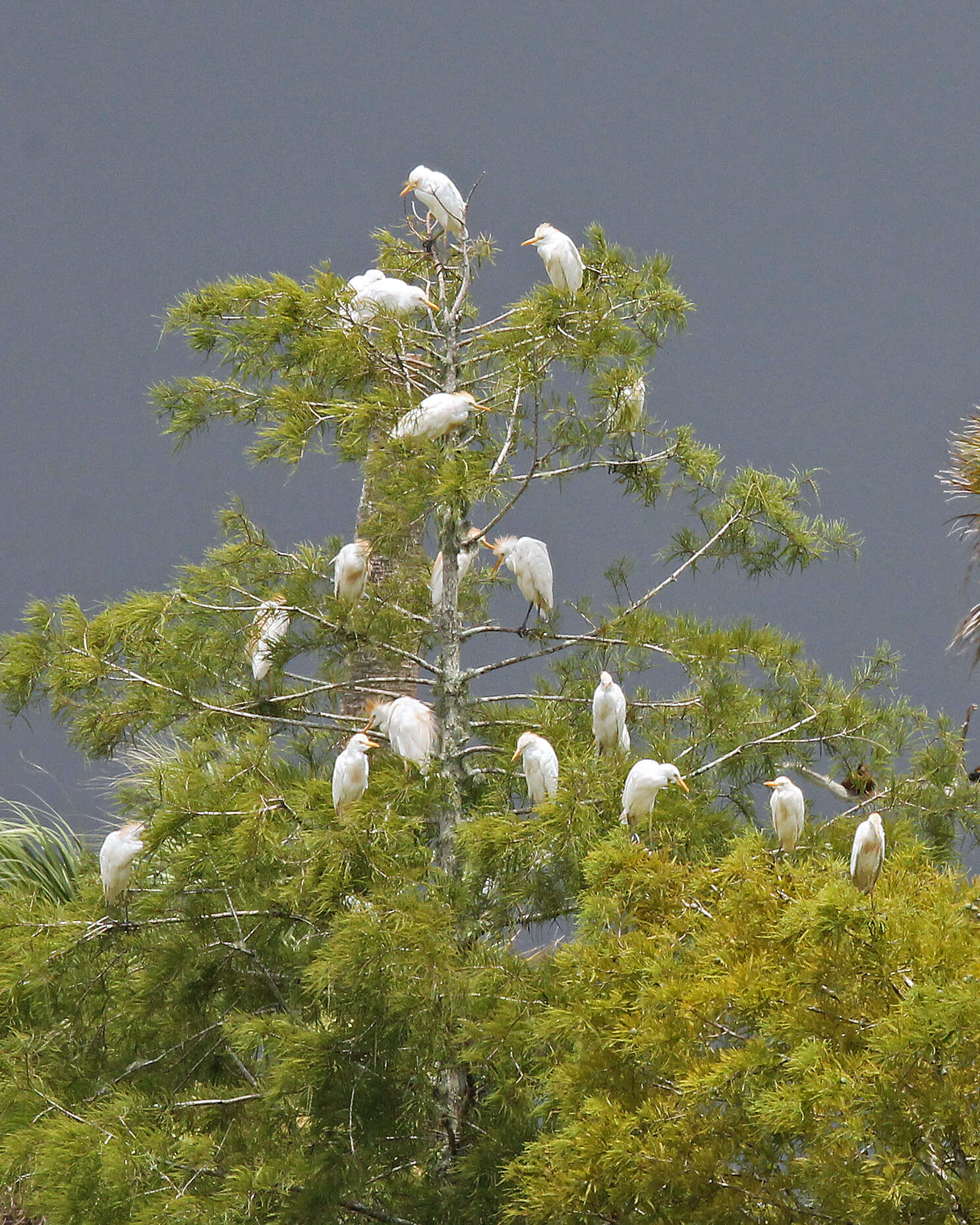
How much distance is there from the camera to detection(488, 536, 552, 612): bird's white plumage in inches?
172

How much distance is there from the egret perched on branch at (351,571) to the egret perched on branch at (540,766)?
0.74 meters

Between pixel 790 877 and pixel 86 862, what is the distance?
3200 millimetres

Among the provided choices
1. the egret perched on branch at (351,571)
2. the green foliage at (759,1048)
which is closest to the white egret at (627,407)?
the egret perched on branch at (351,571)

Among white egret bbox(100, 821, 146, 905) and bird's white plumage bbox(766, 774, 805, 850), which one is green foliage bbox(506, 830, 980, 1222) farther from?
white egret bbox(100, 821, 146, 905)

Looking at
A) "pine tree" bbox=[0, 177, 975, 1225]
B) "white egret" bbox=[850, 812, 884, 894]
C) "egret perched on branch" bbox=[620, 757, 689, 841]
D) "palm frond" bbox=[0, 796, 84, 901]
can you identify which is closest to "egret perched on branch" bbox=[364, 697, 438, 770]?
"pine tree" bbox=[0, 177, 975, 1225]

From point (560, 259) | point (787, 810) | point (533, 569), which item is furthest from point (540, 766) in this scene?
point (560, 259)

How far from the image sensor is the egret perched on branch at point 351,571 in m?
4.25

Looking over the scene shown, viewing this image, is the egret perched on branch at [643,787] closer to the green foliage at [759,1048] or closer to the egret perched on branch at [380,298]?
the green foliage at [759,1048]

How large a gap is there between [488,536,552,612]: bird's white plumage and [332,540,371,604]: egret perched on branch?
43 centimetres

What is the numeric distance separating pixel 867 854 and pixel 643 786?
1.91ft

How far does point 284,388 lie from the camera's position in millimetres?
4363

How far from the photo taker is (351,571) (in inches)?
168

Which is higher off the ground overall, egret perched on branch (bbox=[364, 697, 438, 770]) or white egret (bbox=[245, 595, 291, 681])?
white egret (bbox=[245, 595, 291, 681])

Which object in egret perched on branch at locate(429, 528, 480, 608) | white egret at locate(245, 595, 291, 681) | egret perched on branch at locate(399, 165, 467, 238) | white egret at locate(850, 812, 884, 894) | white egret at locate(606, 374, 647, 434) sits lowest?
white egret at locate(850, 812, 884, 894)
